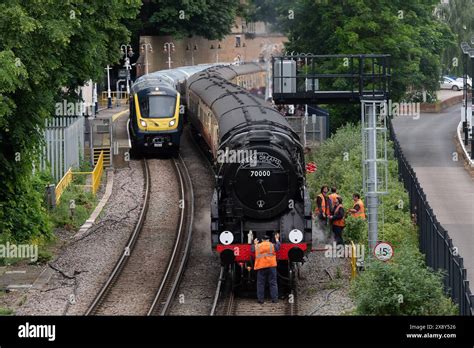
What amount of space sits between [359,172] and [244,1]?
59642 millimetres

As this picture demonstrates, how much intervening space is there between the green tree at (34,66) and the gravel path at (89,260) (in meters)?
1.39

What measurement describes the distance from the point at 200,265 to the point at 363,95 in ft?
19.6

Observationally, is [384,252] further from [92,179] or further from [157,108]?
[157,108]

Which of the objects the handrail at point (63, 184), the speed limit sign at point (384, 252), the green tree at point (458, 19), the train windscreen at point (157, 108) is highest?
the green tree at point (458, 19)

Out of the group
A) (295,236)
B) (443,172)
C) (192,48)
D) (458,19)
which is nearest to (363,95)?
(295,236)

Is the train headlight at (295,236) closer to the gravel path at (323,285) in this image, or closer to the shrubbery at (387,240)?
the gravel path at (323,285)

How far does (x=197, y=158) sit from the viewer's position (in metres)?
39.3

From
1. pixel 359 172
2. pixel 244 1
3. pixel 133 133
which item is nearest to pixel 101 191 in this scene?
pixel 133 133

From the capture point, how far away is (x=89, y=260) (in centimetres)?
2470

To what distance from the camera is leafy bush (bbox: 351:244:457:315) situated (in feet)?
54.7

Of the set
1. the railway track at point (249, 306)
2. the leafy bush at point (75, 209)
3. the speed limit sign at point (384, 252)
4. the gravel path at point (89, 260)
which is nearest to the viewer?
the speed limit sign at point (384, 252)

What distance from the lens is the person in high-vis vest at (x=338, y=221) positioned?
23.2m

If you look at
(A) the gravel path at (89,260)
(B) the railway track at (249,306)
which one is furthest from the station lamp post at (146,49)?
(B) the railway track at (249,306)

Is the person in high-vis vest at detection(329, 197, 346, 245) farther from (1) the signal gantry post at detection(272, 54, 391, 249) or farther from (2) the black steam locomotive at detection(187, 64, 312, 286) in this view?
(2) the black steam locomotive at detection(187, 64, 312, 286)
